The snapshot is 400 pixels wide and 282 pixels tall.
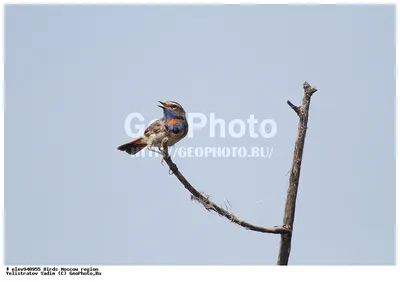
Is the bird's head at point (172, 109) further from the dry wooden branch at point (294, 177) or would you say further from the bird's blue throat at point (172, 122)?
the dry wooden branch at point (294, 177)

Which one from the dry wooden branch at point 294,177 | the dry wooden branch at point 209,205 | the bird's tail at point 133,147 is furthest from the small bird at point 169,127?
the dry wooden branch at point 294,177

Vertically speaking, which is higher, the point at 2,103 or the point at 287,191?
the point at 2,103

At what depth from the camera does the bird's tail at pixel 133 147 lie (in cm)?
687

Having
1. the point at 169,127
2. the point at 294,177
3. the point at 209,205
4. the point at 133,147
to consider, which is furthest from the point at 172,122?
the point at 294,177

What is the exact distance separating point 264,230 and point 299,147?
66 cm

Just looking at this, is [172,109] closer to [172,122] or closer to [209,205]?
[172,122]

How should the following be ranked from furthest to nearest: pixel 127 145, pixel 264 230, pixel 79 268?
pixel 127 145 < pixel 79 268 < pixel 264 230

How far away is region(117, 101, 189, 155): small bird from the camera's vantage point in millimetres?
6434

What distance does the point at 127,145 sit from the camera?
6.90 meters

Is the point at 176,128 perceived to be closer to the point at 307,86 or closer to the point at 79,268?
the point at 79,268

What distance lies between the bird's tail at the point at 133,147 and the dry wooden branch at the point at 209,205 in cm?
167

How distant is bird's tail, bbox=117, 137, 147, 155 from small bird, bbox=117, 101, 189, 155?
7.2 inches

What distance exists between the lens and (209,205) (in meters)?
4.62

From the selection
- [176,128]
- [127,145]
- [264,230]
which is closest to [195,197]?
[264,230]
